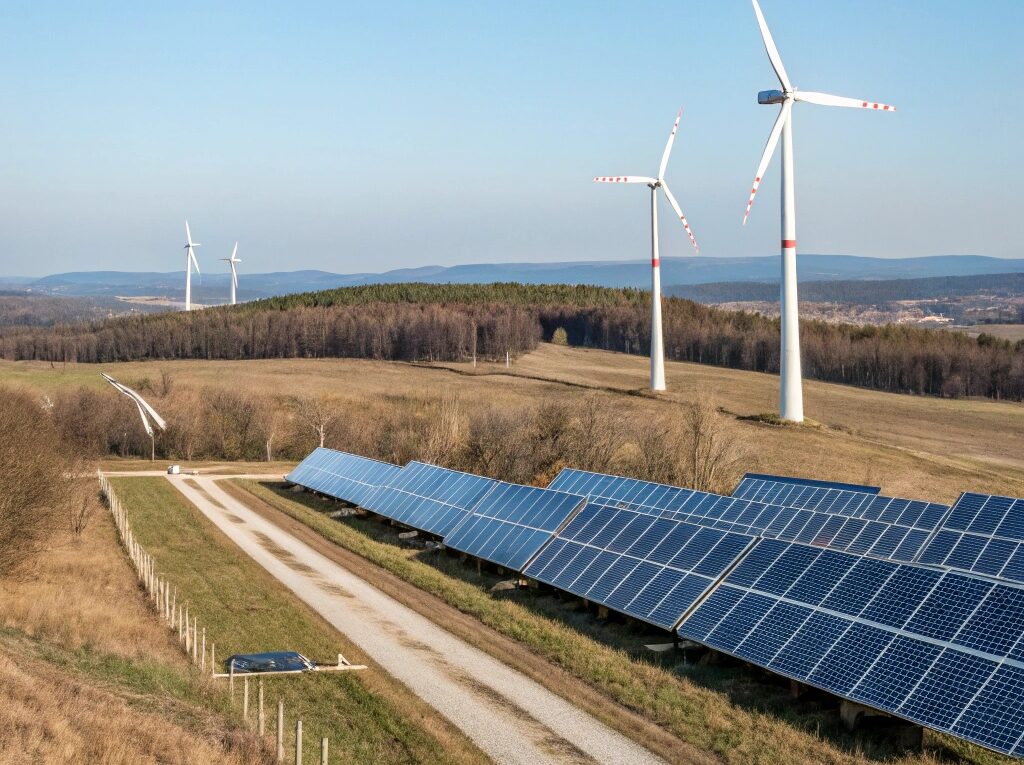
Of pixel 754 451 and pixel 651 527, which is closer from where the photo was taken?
pixel 651 527

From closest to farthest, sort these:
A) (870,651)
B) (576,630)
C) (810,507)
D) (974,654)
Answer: (974,654) < (870,651) < (576,630) < (810,507)

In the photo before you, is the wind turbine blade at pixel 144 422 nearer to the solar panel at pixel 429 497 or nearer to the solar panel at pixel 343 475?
the solar panel at pixel 343 475

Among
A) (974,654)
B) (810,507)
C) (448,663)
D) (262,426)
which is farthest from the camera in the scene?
(262,426)

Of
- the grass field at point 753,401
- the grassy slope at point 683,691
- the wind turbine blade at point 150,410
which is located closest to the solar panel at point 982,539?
the grassy slope at point 683,691

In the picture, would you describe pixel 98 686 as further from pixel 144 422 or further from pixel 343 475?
pixel 144 422

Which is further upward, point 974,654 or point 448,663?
point 974,654

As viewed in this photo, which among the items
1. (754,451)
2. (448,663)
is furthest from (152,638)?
(754,451)

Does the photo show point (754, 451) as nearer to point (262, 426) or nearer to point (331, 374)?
point (262, 426)
